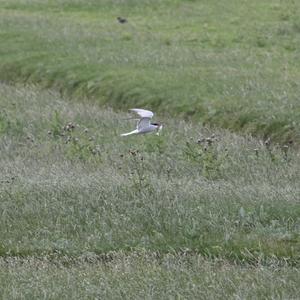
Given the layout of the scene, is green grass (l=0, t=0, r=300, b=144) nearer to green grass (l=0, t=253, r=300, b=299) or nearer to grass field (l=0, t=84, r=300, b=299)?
grass field (l=0, t=84, r=300, b=299)

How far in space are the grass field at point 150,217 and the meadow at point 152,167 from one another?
2 cm

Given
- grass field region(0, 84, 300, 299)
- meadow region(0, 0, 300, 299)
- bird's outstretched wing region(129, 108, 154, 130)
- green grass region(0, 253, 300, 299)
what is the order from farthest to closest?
bird's outstretched wing region(129, 108, 154, 130)
meadow region(0, 0, 300, 299)
grass field region(0, 84, 300, 299)
green grass region(0, 253, 300, 299)

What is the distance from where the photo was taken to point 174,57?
64.8ft

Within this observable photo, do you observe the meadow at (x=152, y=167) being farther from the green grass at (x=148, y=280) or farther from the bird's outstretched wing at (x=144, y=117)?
the bird's outstretched wing at (x=144, y=117)

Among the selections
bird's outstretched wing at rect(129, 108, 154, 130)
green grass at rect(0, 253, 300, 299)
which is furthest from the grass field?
bird's outstretched wing at rect(129, 108, 154, 130)

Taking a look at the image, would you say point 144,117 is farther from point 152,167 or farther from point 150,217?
point 150,217

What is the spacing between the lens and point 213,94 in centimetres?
1619

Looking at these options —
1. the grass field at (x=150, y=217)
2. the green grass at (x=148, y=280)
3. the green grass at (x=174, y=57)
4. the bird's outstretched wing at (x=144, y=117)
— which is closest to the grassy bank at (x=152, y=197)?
the grass field at (x=150, y=217)

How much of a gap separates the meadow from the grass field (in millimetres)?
18

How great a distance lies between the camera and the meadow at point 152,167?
795cm

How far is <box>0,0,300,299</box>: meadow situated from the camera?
7.95 m

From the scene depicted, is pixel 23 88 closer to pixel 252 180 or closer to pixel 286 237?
pixel 252 180

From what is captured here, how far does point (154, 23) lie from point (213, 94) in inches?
377

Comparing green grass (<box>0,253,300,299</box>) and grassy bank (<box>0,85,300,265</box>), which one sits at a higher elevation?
green grass (<box>0,253,300,299</box>)
